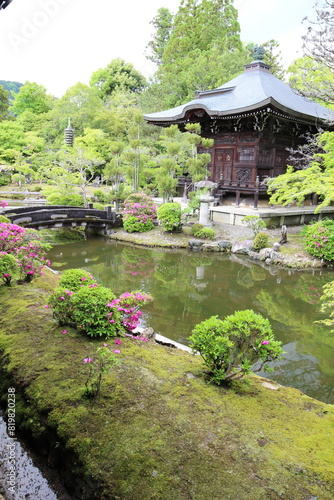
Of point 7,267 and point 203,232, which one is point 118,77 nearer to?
point 203,232

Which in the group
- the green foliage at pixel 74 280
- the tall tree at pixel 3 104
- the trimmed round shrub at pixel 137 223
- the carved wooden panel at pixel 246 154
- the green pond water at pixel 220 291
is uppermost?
the tall tree at pixel 3 104

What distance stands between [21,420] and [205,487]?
198 centimetres

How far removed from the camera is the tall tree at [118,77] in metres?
40.7

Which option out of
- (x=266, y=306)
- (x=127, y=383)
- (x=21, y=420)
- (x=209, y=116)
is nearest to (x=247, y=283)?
(x=266, y=306)

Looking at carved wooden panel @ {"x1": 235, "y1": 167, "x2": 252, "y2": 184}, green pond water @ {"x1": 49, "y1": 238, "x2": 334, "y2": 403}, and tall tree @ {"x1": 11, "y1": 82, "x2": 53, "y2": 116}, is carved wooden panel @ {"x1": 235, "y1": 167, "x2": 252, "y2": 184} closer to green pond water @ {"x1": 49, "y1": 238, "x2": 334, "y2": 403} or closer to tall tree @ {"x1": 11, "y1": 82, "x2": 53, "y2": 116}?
green pond water @ {"x1": 49, "y1": 238, "x2": 334, "y2": 403}

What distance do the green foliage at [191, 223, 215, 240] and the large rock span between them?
1.09 m

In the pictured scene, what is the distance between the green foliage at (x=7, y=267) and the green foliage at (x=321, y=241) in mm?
10092

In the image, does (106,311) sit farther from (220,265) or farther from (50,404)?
(220,265)

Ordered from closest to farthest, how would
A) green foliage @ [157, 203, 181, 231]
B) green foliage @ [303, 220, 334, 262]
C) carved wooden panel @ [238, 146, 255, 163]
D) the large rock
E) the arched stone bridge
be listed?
green foliage @ [303, 220, 334, 262] < the arched stone bridge < the large rock < green foliage @ [157, 203, 181, 231] < carved wooden panel @ [238, 146, 255, 163]

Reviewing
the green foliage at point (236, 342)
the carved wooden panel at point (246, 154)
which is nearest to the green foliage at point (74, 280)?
the green foliage at point (236, 342)

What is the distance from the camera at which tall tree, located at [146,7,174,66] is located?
139 ft

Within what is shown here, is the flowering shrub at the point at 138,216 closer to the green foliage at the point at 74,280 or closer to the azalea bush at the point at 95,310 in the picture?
the green foliage at the point at 74,280

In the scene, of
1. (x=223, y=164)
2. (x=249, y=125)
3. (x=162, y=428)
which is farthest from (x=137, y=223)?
(x=162, y=428)

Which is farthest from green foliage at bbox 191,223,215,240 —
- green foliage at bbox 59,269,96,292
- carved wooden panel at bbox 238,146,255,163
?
green foliage at bbox 59,269,96,292
